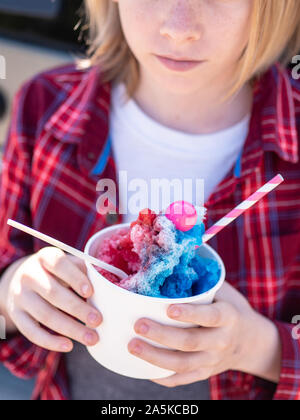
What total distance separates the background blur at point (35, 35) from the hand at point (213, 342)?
1.15 metres

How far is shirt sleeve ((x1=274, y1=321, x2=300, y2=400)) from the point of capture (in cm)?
106

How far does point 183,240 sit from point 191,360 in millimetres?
218

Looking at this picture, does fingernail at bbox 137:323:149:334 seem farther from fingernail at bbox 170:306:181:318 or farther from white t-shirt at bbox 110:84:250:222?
white t-shirt at bbox 110:84:250:222

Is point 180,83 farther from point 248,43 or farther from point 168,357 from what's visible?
point 168,357

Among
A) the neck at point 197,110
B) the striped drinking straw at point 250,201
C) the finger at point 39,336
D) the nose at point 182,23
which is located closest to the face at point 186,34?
the nose at point 182,23

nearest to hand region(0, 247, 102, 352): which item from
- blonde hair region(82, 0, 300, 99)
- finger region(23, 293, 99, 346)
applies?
finger region(23, 293, 99, 346)

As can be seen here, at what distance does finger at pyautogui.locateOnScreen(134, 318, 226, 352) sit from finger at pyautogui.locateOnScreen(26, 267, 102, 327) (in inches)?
3.2

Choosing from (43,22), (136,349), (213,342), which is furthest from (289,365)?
(43,22)

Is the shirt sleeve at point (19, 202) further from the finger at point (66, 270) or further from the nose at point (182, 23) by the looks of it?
the nose at point (182, 23)

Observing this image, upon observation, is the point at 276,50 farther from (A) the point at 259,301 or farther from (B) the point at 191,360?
(B) the point at 191,360

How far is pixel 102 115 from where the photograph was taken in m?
1.22

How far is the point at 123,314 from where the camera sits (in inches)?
29.6

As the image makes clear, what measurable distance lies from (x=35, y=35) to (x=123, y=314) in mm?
1398
